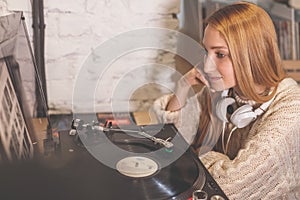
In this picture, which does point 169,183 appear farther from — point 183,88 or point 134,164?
point 183,88

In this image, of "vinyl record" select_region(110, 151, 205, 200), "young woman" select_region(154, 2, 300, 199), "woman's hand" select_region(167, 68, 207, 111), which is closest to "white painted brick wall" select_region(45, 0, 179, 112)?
"woman's hand" select_region(167, 68, 207, 111)

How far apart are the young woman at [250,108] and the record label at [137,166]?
19cm

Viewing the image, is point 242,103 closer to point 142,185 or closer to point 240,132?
point 240,132

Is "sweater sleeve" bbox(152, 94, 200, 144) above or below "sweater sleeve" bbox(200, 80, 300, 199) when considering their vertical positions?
below

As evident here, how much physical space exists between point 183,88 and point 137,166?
0.52 meters

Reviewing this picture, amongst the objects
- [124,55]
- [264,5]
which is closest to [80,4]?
[124,55]

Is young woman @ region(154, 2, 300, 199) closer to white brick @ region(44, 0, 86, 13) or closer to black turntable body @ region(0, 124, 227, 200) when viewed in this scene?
black turntable body @ region(0, 124, 227, 200)

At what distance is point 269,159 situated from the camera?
104cm

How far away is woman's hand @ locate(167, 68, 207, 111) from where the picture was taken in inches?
54.1

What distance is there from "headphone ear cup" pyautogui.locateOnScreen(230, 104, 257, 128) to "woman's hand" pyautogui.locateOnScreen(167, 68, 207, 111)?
7.8 inches

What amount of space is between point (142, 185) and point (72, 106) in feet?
2.70

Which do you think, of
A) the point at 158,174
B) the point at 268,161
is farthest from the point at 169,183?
the point at 268,161

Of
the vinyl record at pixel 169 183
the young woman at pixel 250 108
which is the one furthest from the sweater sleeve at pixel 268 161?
the vinyl record at pixel 169 183

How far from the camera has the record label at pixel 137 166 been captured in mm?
904
